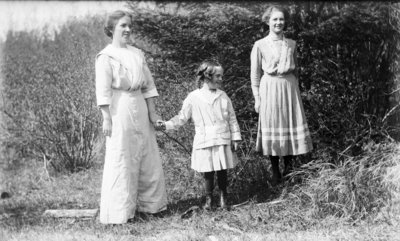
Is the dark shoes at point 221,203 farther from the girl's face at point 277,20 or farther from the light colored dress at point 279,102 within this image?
the girl's face at point 277,20

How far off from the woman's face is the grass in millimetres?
1681

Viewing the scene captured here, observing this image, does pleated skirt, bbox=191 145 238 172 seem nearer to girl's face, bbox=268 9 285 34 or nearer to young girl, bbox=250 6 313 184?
young girl, bbox=250 6 313 184

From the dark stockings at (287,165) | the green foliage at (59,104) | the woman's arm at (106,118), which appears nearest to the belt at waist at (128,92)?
the woman's arm at (106,118)

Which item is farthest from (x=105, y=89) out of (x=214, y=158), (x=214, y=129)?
(x=214, y=158)

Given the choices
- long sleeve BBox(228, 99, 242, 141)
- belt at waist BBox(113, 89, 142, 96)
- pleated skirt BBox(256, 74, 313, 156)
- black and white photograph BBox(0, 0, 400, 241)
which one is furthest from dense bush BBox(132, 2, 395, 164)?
belt at waist BBox(113, 89, 142, 96)

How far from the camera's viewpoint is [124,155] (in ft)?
16.2

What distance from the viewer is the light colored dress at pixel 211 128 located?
5.07m

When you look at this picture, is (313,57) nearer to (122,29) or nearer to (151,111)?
(151,111)

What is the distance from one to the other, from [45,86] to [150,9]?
2634 millimetres

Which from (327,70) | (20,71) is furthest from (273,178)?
(20,71)

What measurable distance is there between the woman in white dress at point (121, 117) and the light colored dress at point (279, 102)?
124 cm

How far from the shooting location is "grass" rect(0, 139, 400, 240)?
4.54 metres

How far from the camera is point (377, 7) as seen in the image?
5.90 metres

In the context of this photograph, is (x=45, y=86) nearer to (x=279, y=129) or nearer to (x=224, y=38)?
(x=224, y=38)
